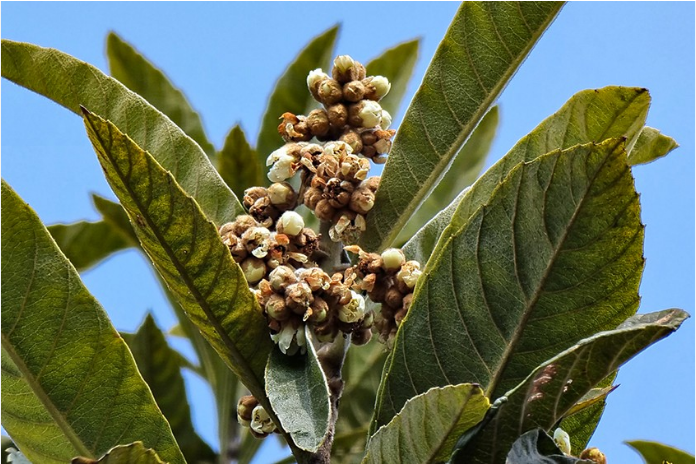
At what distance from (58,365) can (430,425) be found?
0.53m

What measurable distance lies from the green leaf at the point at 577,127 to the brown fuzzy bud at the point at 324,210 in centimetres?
20

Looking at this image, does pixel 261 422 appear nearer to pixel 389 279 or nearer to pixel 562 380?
pixel 389 279

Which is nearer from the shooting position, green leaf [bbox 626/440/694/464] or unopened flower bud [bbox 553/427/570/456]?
unopened flower bud [bbox 553/427/570/456]

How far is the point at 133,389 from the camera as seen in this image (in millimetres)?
1298

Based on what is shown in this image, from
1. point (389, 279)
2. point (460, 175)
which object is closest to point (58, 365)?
point (389, 279)

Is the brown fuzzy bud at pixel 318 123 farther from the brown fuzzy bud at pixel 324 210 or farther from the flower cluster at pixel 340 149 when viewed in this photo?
the brown fuzzy bud at pixel 324 210

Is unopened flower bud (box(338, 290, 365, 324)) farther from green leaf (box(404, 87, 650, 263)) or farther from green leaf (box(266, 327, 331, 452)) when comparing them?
green leaf (box(404, 87, 650, 263))

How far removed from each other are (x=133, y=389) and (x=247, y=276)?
23 centimetres

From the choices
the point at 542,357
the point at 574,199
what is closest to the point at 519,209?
the point at 574,199

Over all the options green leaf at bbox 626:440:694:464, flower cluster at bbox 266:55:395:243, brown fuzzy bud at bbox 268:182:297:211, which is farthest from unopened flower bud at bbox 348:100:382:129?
green leaf at bbox 626:440:694:464

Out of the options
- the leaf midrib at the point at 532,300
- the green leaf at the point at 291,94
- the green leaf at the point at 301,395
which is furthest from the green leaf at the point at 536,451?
the green leaf at the point at 291,94

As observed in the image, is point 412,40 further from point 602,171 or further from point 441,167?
point 602,171

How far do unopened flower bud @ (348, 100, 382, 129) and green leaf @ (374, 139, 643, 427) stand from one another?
336 millimetres

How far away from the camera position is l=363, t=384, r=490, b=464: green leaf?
1069 millimetres
